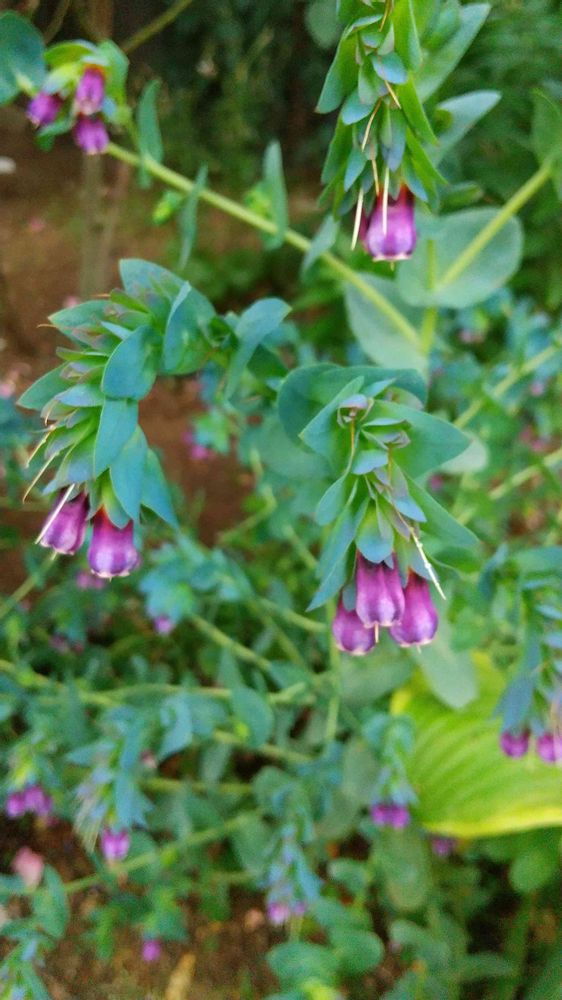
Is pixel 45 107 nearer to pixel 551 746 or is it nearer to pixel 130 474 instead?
pixel 130 474

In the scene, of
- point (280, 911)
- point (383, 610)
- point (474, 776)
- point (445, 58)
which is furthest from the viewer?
point (474, 776)

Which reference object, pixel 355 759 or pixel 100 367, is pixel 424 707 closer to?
pixel 355 759

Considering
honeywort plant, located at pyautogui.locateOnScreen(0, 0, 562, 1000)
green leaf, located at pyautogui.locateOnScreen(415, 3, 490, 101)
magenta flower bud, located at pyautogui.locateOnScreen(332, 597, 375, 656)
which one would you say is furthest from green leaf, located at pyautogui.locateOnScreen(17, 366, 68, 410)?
green leaf, located at pyautogui.locateOnScreen(415, 3, 490, 101)

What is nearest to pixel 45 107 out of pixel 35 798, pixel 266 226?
pixel 266 226

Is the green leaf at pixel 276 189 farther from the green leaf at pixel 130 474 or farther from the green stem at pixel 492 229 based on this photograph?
the green leaf at pixel 130 474

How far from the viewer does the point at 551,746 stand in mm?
579

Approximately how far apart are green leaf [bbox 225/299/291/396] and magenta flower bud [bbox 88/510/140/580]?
13cm

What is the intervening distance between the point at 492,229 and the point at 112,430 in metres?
0.45

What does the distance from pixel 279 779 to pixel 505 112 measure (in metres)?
0.95

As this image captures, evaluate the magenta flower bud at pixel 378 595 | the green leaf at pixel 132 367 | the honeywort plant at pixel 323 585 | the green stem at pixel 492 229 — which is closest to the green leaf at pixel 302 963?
the honeywort plant at pixel 323 585

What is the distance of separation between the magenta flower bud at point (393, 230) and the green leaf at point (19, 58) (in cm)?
32

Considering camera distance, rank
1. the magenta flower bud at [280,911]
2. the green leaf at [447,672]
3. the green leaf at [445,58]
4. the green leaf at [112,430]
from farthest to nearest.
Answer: the green leaf at [447,672] → the magenta flower bud at [280,911] → the green leaf at [445,58] → the green leaf at [112,430]

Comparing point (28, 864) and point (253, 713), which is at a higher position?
point (253, 713)

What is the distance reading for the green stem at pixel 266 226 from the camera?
0.69 meters
